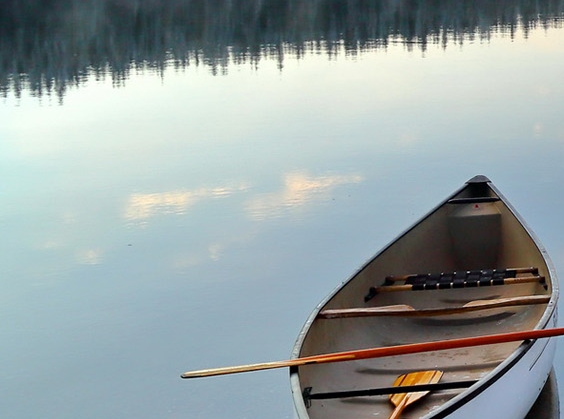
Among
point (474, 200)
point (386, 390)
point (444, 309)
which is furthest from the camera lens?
point (474, 200)

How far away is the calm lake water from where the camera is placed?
24.9ft

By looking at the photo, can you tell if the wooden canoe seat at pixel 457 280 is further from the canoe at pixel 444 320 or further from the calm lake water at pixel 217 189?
the calm lake water at pixel 217 189

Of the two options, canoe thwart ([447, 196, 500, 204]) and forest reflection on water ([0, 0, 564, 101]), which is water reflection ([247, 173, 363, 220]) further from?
forest reflection on water ([0, 0, 564, 101])

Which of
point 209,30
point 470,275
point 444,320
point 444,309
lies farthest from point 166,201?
point 209,30

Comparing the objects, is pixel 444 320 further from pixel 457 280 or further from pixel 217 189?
pixel 217 189

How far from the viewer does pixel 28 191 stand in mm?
14109

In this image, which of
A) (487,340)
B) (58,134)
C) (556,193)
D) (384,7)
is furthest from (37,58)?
(487,340)

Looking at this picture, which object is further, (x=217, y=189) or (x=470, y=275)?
(x=217, y=189)

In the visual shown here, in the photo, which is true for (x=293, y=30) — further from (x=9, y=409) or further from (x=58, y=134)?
(x=9, y=409)

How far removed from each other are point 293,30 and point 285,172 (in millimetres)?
24506

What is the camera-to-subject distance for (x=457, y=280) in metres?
7.66

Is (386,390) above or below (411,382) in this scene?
above

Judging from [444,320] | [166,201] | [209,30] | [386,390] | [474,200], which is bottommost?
[166,201]

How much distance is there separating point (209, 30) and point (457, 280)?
3230 cm
